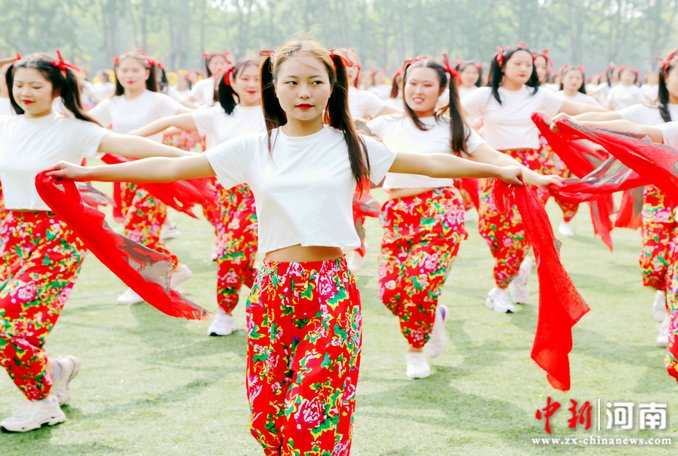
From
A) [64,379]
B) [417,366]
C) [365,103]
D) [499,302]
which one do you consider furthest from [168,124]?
[499,302]

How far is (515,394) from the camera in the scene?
4840 mm

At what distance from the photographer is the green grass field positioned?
4.17 metres

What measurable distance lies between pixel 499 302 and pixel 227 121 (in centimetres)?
245

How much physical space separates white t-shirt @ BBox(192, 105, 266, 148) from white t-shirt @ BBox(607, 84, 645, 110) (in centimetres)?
1164

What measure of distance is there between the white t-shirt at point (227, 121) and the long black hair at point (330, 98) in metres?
2.63

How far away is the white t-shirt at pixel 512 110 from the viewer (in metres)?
6.89

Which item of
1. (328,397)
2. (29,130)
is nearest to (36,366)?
(29,130)

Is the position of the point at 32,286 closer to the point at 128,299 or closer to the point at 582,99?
the point at 128,299

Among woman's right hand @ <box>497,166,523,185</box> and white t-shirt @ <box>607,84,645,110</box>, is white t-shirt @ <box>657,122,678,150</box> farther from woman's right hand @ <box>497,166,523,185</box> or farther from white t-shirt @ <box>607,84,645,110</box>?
white t-shirt @ <box>607,84,645,110</box>

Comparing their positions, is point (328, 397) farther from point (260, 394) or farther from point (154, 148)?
point (154, 148)

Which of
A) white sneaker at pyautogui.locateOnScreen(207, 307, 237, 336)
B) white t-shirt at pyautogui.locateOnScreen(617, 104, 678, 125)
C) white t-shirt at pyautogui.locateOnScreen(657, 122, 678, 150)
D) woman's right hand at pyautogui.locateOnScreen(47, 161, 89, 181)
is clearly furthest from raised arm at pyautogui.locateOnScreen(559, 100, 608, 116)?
woman's right hand at pyautogui.locateOnScreen(47, 161, 89, 181)

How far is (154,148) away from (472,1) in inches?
2603

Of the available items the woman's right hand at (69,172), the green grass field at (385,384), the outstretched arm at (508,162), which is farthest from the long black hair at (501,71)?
the woman's right hand at (69,172)
